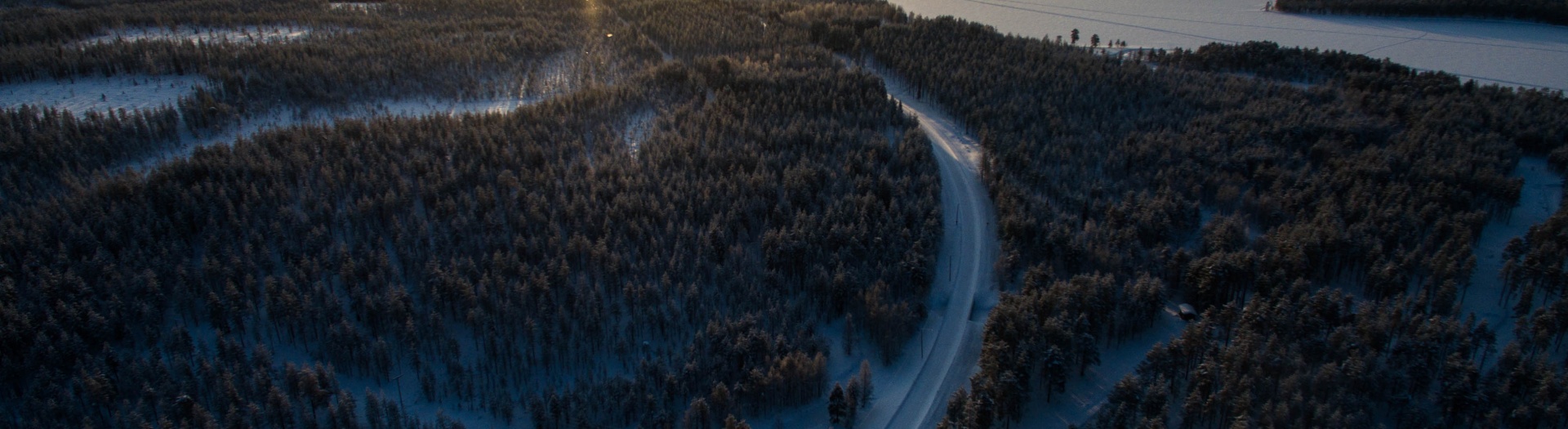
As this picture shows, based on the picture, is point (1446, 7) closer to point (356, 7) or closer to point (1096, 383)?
point (1096, 383)

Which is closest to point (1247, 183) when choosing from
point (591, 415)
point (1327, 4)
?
point (591, 415)

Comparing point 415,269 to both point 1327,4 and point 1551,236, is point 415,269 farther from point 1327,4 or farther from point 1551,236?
point 1327,4

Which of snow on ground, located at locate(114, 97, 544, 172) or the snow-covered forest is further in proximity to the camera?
snow on ground, located at locate(114, 97, 544, 172)

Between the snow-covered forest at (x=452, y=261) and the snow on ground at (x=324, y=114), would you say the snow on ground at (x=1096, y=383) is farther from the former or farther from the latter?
the snow on ground at (x=324, y=114)

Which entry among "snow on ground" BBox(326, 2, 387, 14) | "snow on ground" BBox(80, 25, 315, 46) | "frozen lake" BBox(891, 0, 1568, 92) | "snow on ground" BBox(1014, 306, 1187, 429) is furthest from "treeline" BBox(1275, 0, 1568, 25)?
"snow on ground" BBox(80, 25, 315, 46)

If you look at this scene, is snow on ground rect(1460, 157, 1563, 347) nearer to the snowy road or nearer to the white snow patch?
the snowy road
